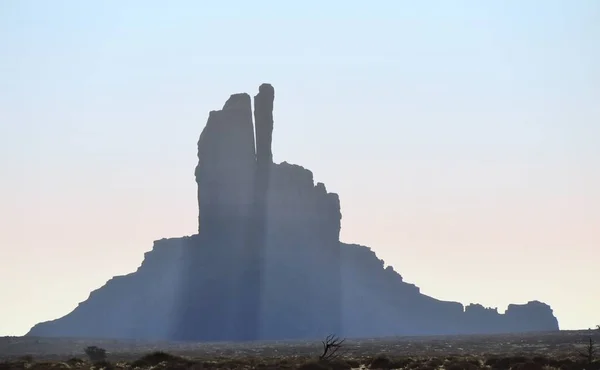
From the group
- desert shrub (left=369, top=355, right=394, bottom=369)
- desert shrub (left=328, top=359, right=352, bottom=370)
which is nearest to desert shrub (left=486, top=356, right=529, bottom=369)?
desert shrub (left=369, top=355, right=394, bottom=369)

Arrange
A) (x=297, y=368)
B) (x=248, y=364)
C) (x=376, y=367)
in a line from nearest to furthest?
(x=297, y=368)
(x=376, y=367)
(x=248, y=364)

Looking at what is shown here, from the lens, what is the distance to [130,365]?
5478 centimetres

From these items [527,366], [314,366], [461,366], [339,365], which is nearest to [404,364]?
[461,366]

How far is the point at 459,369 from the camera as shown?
1946 inches

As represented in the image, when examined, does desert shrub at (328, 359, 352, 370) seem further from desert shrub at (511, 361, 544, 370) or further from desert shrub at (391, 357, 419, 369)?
desert shrub at (511, 361, 544, 370)

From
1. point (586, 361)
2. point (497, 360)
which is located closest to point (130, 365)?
point (497, 360)

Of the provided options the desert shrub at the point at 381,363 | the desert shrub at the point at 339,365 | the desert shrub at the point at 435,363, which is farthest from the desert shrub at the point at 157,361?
the desert shrub at the point at 435,363

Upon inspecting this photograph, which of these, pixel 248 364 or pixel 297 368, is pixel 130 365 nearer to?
pixel 248 364

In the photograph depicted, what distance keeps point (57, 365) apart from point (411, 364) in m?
21.6

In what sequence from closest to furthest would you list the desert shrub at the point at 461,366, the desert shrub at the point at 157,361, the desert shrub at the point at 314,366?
the desert shrub at the point at 314,366
the desert shrub at the point at 461,366
the desert shrub at the point at 157,361

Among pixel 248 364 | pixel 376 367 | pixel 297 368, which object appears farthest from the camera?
pixel 248 364

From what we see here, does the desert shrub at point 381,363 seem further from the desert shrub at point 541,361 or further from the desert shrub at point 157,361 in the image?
the desert shrub at point 157,361

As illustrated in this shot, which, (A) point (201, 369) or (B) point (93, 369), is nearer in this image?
(A) point (201, 369)

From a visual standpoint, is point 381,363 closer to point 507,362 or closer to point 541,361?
point 507,362
